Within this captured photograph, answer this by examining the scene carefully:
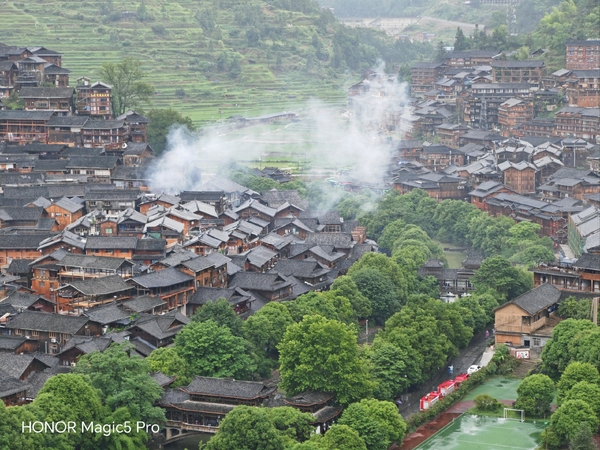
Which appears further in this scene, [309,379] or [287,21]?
[287,21]

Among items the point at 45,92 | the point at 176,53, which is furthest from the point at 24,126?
the point at 176,53

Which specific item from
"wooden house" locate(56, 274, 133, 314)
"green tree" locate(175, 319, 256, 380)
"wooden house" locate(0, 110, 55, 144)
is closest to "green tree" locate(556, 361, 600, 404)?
"green tree" locate(175, 319, 256, 380)

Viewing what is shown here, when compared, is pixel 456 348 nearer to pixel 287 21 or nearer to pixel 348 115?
pixel 348 115

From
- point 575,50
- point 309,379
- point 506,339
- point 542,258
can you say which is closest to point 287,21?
point 575,50

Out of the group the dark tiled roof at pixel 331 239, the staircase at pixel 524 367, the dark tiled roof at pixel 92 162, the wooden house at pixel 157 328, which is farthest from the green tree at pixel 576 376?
the dark tiled roof at pixel 92 162

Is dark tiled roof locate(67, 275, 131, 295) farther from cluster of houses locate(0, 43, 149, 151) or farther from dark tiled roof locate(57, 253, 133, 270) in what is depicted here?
cluster of houses locate(0, 43, 149, 151)

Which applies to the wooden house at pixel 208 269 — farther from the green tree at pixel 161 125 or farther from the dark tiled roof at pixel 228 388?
the green tree at pixel 161 125
